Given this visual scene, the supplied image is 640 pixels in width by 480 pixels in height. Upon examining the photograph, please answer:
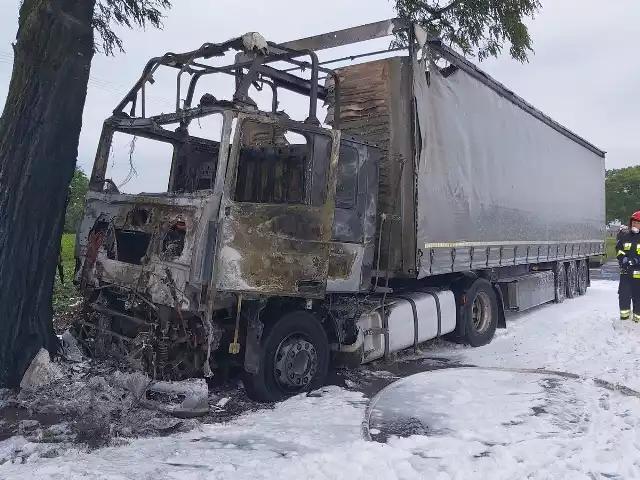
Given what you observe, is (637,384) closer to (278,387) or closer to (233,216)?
(278,387)

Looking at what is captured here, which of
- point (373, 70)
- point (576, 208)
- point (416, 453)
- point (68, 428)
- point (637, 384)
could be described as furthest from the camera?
point (576, 208)

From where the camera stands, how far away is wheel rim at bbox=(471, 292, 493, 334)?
8477mm

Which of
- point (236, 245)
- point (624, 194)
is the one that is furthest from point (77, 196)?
point (624, 194)

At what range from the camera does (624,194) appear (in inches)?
2285

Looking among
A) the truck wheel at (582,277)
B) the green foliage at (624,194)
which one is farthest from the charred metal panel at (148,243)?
the green foliage at (624,194)

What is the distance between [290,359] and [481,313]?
427cm

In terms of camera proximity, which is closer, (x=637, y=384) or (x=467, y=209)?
(x=637, y=384)

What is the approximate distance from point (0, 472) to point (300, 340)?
265 centimetres

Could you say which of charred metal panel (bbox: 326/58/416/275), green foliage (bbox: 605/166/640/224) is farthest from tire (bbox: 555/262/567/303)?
green foliage (bbox: 605/166/640/224)

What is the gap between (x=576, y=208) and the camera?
43.0 feet

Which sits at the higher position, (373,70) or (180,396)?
(373,70)

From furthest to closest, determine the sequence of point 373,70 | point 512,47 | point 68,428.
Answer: point 512,47
point 373,70
point 68,428

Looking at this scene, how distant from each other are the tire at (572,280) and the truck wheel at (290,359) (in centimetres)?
971

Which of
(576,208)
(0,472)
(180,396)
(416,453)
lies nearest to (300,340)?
(180,396)
